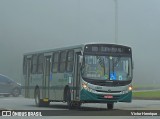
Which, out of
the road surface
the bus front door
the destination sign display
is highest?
the destination sign display

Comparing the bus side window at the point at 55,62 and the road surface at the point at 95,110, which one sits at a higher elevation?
the bus side window at the point at 55,62

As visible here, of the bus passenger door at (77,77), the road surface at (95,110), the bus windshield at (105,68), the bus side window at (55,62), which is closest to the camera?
the road surface at (95,110)

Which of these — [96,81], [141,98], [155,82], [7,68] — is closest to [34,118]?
[96,81]

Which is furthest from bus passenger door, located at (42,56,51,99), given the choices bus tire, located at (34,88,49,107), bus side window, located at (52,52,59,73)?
bus tire, located at (34,88,49,107)

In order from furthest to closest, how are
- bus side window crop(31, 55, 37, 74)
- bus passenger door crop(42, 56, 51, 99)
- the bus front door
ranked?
1. the bus front door
2. bus side window crop(31, 55, 37, 74)
3. bus passenger door crop(42, 56, 51, 99)

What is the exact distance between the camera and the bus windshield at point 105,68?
69.7 ft

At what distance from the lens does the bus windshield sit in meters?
21.2

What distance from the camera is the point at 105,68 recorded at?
21359mm

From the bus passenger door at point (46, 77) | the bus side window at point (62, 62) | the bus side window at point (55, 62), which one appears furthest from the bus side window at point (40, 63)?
the bus side window at point (62, 62)

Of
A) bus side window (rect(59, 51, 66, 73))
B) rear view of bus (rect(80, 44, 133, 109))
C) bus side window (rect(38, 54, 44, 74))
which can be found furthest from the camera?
bus side window (rect(38, 54, 44, 74))

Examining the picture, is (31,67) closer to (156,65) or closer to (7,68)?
(7,68)

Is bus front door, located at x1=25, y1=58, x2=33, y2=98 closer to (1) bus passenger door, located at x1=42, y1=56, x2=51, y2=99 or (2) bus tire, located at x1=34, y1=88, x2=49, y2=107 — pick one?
(2) bus tire, located at x1=34, y1=88, x2=49, y2=107

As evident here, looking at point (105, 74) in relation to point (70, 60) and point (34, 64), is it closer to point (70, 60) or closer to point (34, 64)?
point (70, 60)

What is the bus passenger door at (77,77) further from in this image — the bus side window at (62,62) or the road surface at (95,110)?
the bus side window at (62,62)
